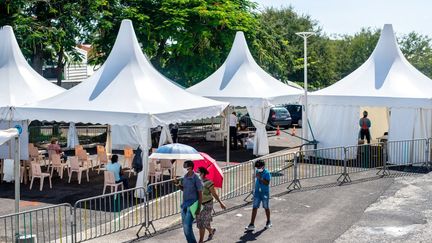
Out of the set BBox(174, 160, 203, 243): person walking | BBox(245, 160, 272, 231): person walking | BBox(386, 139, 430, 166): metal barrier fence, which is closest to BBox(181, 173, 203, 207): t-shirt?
BBox(174, 160, 203, 243): person walking

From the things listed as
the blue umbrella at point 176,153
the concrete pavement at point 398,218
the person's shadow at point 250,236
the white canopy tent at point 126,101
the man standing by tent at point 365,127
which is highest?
the white canopy tent at point 126,101

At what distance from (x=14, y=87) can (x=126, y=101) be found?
16.4ft

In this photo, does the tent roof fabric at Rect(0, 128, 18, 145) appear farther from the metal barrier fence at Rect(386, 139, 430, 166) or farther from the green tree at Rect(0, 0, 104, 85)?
the green tree at Rect(0, 0, 104, 85)

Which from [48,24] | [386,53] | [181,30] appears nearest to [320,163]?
[386,53]

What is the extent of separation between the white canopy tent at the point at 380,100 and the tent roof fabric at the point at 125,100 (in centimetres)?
568

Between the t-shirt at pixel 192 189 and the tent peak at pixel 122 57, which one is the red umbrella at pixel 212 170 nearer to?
the t-shirt at pixel 192 189

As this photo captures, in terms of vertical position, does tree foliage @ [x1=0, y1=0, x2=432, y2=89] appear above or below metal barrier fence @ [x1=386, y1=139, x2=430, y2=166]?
above

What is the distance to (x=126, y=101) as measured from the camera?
15.7m

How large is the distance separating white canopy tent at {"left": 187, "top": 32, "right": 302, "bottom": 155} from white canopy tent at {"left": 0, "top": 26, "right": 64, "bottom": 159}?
6213 millimetres

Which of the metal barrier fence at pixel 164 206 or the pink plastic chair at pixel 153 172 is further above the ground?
the pink plastic chair at pixel 153 172

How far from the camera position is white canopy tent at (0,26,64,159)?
1775 cm

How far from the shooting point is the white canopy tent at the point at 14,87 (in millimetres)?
17750

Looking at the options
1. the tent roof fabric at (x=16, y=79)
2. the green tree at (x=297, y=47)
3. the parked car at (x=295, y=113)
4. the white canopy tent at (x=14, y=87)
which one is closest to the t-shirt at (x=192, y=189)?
the white canopy tent at (x=14, y=87)

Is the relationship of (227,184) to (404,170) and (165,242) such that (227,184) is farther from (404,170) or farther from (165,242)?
(404,170)
